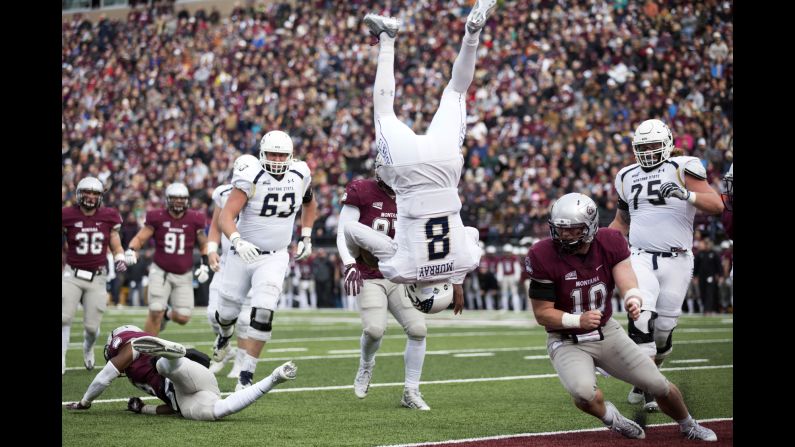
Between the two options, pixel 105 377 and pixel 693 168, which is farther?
pixel 693 168

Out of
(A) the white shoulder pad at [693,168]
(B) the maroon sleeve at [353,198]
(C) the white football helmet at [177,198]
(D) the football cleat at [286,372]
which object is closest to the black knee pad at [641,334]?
(A) the white shoulder pad at [693,168]

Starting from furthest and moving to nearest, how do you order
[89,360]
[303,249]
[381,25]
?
[89,360] < [303,249] < [381,25]

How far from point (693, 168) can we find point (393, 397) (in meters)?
2.58

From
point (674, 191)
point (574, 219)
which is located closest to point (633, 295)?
point (574, 219)

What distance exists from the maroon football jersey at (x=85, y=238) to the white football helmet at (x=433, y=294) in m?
4.55

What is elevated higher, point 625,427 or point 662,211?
point 662,211

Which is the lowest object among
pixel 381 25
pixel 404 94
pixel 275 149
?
pixel 275 149

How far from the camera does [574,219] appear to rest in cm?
543

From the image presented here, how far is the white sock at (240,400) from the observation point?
598cm

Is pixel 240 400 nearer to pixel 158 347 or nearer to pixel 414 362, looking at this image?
pixel 158 347

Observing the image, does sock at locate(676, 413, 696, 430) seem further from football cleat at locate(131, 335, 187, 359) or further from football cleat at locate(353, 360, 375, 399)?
football cleat at locate(131, 335, 187, 359)

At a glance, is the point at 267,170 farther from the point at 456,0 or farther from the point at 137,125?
the point at 137,125
